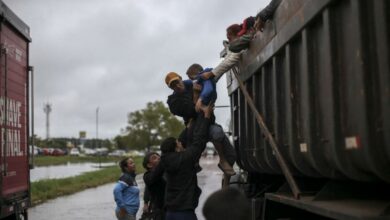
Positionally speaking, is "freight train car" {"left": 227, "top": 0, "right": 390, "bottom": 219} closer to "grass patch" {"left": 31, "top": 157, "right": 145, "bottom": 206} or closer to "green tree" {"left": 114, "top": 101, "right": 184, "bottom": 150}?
"grass patch" {"left": 31, "top": 157, "right": 145, "bottom": 206}

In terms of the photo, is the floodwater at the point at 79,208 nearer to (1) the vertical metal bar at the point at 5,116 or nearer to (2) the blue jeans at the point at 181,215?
(1) the vertical metal bar at the point at 5,116

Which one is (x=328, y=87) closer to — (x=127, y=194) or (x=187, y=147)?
(x=187, y=147)

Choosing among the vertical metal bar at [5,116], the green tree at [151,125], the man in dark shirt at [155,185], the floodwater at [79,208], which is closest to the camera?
the man in dark shirt at [155,185]

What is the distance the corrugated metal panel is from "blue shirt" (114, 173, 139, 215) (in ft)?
7.36

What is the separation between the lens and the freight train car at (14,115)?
7234mm

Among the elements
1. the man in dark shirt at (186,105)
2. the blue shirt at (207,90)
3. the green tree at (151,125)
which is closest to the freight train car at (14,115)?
the man in dark shirt at (186,105)

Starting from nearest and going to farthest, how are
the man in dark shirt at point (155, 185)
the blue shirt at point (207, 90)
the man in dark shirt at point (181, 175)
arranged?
the man in dark shirt at point (181, 175) → the blue shirt at point (207, 90) → the man in dark shirt at point (155, 185)

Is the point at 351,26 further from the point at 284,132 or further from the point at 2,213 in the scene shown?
the point at 2,213

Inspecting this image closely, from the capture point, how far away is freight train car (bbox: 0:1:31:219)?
7234mm

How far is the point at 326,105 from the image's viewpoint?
12.4 ft

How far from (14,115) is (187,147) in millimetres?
2884

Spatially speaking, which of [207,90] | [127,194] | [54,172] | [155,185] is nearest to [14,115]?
[127,194]

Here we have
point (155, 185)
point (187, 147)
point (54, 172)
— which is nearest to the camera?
point (187, 147)

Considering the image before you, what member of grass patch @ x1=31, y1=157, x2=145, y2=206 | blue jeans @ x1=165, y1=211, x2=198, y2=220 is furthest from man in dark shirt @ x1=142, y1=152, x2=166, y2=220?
grass patch @ x1=31, y1=157, x2=145, y2=206
